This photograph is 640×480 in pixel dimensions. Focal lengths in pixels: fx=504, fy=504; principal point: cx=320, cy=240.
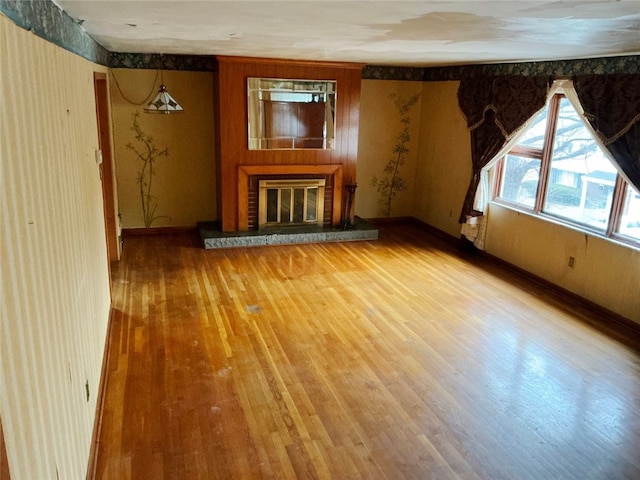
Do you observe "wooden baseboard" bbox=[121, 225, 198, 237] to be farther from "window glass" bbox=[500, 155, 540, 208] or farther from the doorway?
"window glass" bbox=[500, 155, 540, 208]

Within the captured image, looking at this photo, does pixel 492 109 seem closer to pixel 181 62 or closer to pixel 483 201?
pixel 483 201

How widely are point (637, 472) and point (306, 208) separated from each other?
445 centimetres

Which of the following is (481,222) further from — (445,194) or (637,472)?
(637,472)

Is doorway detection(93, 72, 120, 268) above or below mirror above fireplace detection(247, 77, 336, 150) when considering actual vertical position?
below

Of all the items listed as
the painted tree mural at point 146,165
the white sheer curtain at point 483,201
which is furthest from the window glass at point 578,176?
the painted tree mural at point 146,165

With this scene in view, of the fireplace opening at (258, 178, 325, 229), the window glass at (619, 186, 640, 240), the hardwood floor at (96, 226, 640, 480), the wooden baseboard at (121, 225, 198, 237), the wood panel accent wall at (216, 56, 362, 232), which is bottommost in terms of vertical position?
the hardwood floor at (96, 226, 640, 480)

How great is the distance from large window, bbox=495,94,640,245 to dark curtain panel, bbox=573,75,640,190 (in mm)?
191

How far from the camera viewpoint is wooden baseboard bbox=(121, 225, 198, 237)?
6.18 m

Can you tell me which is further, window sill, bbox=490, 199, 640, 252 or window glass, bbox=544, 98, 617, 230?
window glass, bbox=544, 98, 617, 230

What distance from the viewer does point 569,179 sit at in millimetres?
4758

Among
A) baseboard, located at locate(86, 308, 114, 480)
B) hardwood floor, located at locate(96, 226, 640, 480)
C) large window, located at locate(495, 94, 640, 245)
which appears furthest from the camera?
large window, located at locate(495, 94, 640, 245)

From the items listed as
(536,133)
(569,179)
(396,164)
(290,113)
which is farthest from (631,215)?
(290,113)

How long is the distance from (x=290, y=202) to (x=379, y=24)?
3735 mm

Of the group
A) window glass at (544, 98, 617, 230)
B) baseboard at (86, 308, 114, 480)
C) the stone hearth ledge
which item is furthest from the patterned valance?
baseboard at (86, 308, 114, 480)
